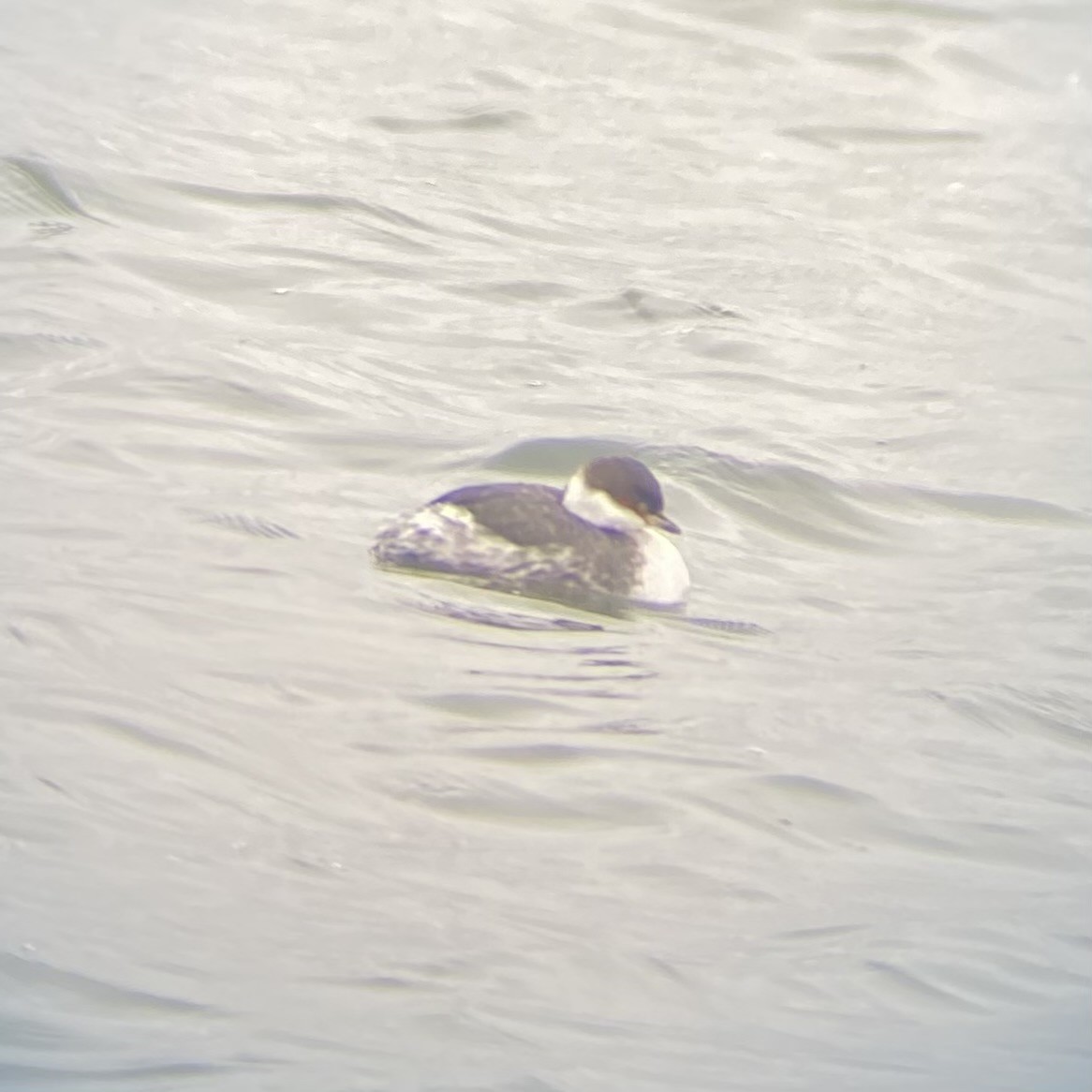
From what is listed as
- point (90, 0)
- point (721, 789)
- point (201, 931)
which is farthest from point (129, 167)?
point (201, 931)

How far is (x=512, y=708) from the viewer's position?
7.52 metres

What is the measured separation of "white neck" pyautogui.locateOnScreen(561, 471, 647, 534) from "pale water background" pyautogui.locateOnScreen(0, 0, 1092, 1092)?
438 millimetres

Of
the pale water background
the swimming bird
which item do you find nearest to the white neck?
the swimming bird

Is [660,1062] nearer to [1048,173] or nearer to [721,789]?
[721,789]

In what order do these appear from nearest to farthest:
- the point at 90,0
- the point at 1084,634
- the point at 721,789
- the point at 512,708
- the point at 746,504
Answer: the point at 721,789 → the point at 512,708 → the point at 1084,634 → the point at 746,504 → the point at 90,0

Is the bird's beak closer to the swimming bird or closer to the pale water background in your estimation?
the swimming bird

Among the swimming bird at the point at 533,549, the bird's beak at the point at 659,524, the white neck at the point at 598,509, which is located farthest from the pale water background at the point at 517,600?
the white neck at the point at 598,509

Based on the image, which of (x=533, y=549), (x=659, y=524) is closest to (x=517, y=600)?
(x=533, y=549)

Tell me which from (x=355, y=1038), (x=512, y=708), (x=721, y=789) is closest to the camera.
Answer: (x=355, y=1038)

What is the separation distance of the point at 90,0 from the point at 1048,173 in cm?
726

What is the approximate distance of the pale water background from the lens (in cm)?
552

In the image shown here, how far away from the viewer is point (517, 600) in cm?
885

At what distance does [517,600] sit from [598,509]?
2.11 ft

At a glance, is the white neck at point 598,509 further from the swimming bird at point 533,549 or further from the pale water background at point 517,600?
the pale water background at point 517,600
